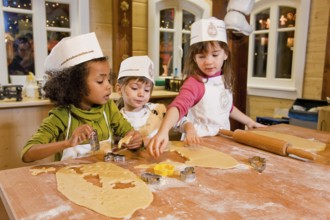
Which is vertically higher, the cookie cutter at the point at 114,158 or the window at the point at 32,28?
the window at the point at 32,28

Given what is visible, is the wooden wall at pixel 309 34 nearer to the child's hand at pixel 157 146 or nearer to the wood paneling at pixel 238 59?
the wood paneling at pixel 238 59

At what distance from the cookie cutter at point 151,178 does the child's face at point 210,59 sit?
700 mm

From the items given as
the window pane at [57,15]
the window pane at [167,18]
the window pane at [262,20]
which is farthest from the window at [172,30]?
the window pane at [57,15]

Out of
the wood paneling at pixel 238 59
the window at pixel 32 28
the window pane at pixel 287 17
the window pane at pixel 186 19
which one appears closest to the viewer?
the wood paneling at pixel 238 59

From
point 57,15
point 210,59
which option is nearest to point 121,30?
point 57,15

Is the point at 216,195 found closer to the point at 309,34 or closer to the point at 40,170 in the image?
the point at 40,170

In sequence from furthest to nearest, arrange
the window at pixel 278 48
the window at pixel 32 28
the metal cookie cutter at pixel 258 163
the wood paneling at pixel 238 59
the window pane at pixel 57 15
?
the window at pixel 278 48 < the window pane at pixel 57 15 < the window at pixel 32 28 < the wood paneling at pixel 238 59 < the metal cookie cutter at pixel 258 163

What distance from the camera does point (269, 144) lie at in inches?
39.9

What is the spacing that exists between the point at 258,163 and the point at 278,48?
2.90m

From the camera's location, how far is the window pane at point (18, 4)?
7.88 feet

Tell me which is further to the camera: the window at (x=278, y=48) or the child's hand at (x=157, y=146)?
the window at (x=278, y=48)

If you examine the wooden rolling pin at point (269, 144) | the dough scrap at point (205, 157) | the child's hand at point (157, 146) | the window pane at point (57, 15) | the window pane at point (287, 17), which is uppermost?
the window pane at point (287, 17)

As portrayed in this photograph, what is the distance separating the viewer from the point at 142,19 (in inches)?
118

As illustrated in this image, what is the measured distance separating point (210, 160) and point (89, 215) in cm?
45
